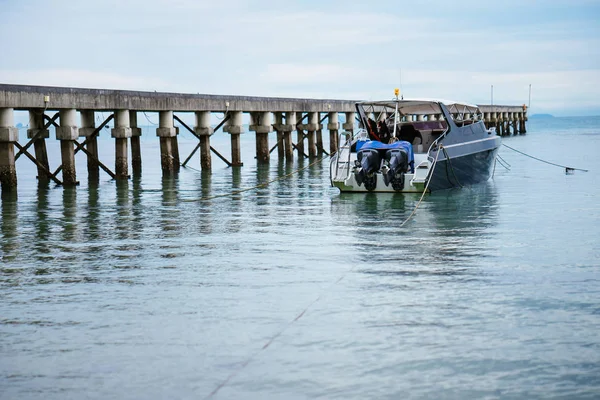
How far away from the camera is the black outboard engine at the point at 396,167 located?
76.8ft

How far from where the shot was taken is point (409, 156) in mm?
23672

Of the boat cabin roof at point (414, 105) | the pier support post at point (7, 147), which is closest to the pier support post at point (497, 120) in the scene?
the boat cabin roof at point (414, 105)

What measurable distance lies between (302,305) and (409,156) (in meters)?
14.0

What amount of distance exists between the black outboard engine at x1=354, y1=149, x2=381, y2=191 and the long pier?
8871 millimetres

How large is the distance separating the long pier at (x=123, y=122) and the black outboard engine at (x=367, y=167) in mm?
8871

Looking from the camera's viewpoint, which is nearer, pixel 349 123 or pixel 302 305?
pixel 302 305

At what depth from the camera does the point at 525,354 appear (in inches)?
321

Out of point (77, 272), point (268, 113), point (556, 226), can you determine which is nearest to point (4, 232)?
point (77, 272)

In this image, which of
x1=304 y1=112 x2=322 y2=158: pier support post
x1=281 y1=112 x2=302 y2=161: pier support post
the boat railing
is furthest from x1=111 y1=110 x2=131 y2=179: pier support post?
x1=304 y1=112 x2=322 y2=158: pier support post

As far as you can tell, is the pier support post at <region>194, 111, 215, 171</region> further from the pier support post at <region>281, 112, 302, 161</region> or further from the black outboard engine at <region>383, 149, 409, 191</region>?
the black outboard engine at <region>383, 149, 409, 191</region>

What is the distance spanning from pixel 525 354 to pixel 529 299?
7.34ft

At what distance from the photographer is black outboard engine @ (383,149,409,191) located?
2342 centimetres

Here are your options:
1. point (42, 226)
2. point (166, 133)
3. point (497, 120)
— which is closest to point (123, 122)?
point (166, 133)

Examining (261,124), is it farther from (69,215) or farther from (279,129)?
(69,215)
